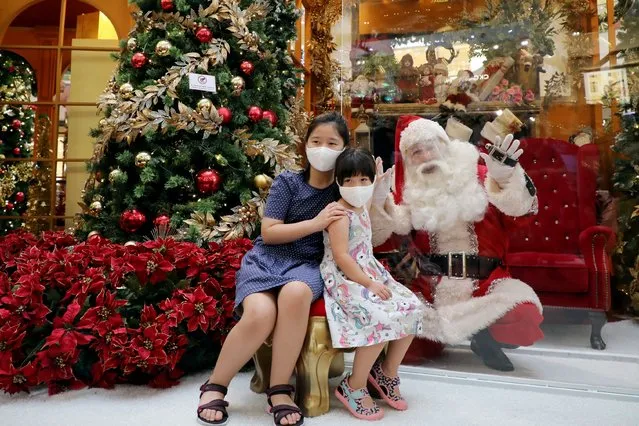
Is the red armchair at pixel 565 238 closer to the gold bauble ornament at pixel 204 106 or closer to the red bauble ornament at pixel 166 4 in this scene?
the gold bauble ornament at pixel 204 106

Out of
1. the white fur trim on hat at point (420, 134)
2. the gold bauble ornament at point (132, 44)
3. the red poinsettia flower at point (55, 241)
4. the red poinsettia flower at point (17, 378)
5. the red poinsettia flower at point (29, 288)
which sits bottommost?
the red poinsettia flower at point (17, 378)

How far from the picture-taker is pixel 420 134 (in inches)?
88.1

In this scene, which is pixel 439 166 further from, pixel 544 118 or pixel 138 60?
pixel 138 60

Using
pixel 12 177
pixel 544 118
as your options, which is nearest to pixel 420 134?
pixel 544 118

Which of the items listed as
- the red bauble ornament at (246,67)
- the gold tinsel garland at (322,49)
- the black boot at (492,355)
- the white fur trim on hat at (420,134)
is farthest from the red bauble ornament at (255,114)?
the gold tinsel garland at (322,49)

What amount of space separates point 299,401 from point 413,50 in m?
2.84

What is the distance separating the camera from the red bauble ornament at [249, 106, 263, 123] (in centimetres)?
271

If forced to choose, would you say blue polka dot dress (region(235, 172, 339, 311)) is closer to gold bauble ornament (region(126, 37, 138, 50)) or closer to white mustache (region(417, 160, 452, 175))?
white mustache (region(417, 160, 452, 175))

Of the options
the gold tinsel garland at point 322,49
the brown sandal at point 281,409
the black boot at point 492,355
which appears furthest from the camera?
the gold tinsel garland at point 322,49

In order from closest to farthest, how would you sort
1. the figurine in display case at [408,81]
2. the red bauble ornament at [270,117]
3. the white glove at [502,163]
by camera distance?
the white glove at [502,163] → the red bauble ornament at [270,117] → the figurine in display case at [408,81]

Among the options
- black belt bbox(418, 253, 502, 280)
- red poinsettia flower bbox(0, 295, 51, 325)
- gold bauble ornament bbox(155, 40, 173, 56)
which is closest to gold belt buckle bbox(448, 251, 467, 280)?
black belt bbox(418, 253, 502, 280)

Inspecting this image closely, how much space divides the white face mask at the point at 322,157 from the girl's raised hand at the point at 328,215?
17 centimetres

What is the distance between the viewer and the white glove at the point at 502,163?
79.8 inches

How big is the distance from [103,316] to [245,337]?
709 millimetres
